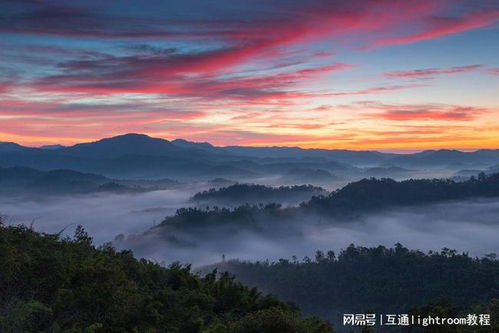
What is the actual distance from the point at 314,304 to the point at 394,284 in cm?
2048

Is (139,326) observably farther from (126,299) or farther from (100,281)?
(100,281)

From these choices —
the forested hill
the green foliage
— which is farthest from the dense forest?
the forested hill

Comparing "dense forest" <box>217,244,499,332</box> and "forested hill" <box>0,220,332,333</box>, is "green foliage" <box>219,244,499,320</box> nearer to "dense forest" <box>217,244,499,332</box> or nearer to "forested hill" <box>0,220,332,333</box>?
"dense forest" <box>217,244,499,332</box>

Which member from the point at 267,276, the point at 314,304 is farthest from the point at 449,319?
the point at 267,276

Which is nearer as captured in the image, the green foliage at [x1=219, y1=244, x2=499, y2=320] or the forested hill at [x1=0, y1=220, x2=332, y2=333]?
the forested hill at [x1=0, y1=220, x2=332, y2=333]

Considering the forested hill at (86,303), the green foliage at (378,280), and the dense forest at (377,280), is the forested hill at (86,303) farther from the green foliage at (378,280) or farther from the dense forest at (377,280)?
the dense forest at (377,280)

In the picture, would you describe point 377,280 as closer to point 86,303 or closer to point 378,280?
point 378,280

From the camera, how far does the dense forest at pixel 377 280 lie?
92.6m

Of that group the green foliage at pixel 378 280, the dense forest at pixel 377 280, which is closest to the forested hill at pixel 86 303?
the green foliage at pixel 378 280

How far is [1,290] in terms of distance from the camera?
18625mm

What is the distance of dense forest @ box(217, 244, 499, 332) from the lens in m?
92.6

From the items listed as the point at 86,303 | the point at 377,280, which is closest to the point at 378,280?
the point at 377,280

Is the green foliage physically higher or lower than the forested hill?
lower

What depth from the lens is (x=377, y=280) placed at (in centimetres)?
10894
